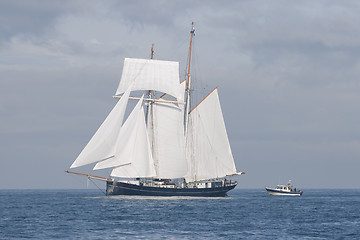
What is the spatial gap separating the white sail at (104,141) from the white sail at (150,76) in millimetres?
10280

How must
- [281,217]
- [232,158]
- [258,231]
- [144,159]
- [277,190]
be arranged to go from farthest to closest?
1. [277,190]
2. [232,158]
3. [144,159]
4. [281,217]
5. [258,231]

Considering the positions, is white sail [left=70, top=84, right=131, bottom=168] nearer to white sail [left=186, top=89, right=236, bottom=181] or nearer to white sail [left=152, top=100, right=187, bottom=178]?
white sail [left=152, top=100, right=187, bottom=178]

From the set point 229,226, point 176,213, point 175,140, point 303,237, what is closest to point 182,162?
point 175,140

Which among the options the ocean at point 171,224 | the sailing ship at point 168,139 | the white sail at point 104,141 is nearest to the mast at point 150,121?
the sailing ship at point 168,139

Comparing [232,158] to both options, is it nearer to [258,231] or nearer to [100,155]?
[100,155]

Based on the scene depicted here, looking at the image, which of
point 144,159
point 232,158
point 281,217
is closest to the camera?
point 281,217

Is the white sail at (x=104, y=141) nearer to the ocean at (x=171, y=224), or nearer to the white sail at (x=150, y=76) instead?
the ocean at (x=171, y=224)

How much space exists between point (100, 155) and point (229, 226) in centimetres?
3352

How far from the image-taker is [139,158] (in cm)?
9456

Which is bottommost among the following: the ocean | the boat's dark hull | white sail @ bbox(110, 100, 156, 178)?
the ocean

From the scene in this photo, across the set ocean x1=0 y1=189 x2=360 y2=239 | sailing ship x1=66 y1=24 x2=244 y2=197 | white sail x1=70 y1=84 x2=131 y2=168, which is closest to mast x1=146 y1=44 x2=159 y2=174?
sailing ship x1=66 y1=24 x2=244 y2=197

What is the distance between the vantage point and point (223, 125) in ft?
328

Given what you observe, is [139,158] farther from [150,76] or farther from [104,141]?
[150,76]

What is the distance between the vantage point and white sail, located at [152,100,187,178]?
3907 inches
